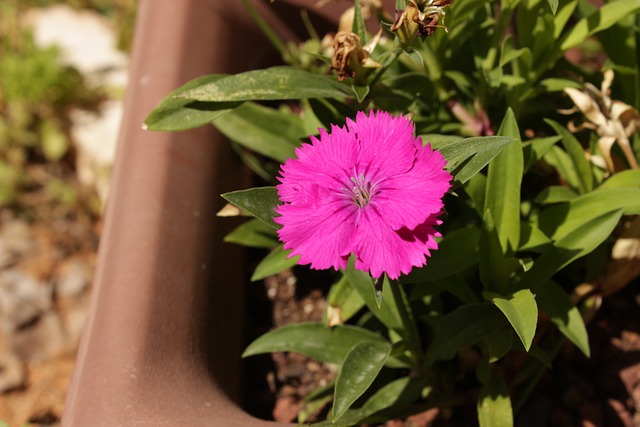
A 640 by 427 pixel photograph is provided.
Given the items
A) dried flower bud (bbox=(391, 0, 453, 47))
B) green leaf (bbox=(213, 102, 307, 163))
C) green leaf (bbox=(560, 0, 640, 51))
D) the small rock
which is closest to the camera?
dried flower bud (bbox=(391, 0, 453, 47))

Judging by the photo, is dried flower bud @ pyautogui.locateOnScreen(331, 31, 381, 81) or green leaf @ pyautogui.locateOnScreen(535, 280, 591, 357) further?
green leaf @ pyautogui.locateOnScreen(535, 280, 591, 357)

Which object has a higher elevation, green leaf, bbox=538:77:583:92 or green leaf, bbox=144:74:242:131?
green leaf, bbox=538:77:583:92

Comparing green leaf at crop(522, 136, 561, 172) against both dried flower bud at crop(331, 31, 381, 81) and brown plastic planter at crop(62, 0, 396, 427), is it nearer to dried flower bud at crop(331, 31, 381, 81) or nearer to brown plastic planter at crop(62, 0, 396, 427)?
dried flower bud at crop(331, 31, 381, 81)

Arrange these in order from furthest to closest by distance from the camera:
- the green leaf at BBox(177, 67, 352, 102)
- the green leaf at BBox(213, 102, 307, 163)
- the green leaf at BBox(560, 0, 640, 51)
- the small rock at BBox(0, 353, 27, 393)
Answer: the small rock at BBox(0, 353, 27, 393) → the green leaf at BBox(213, 102, 307, 163) → the green leaf at BBox(560, 0, 640, 51) → the green leaf at BBox(177, 67, 352, 102)

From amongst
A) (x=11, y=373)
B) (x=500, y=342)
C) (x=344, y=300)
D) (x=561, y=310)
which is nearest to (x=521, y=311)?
(x=500, y=342)

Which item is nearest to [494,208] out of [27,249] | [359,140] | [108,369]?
[359,140]

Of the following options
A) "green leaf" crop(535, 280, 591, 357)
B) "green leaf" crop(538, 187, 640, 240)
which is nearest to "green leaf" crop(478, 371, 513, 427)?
"green leaf" crop(535, 280, 591, 357)

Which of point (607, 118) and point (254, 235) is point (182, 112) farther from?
point (607, 118)

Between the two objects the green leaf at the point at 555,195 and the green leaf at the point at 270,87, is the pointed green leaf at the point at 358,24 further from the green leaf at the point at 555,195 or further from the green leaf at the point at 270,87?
the green leaf at the point at 555,195
